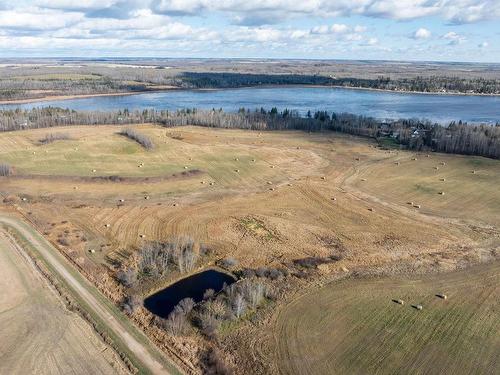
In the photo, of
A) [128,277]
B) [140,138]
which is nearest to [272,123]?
[140,138]

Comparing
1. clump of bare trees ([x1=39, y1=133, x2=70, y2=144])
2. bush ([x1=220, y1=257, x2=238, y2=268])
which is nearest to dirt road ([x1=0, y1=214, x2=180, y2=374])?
bush ([x1=220, y1=257, x2=238, y2=268])

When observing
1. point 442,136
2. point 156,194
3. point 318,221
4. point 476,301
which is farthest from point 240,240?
point 442,136

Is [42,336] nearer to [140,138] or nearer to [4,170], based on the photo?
[4,170]

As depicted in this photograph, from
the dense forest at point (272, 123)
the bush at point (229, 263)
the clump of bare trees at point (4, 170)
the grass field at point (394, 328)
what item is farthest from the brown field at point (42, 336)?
the dense forest at point (272, 123)

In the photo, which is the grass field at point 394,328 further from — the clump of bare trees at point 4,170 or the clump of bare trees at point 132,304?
the clump of bare trees at point 4,170

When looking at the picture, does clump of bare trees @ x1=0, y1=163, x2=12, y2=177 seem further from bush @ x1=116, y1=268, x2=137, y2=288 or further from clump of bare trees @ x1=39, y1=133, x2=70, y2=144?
bush @ x1=116, y1=268, x2=137, y2=288

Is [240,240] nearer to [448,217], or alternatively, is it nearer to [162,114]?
[448,217]
